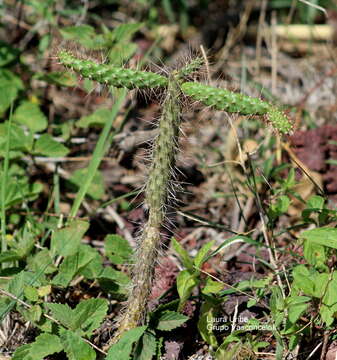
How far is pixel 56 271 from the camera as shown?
8.12 ft

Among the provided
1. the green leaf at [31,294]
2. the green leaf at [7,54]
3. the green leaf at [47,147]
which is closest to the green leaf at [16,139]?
the green leaf at [47,147]

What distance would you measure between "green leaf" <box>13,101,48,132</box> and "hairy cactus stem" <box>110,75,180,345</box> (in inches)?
54.6

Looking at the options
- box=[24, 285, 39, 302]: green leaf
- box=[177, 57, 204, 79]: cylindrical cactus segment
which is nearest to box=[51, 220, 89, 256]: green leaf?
box=[24, 285, 39, 302]: green leaf

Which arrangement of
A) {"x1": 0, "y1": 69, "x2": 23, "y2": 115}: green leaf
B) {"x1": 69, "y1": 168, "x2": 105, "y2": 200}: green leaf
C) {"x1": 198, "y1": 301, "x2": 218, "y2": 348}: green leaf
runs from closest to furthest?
1. {"x1": 198, "y1": 301, "x2": 218, "y2": 348}: green leaf
2. {"x1": 69, "y1": 168, "x2": 105, "y2": 200}: green leaf
3. {"x1": 0, "y1": 69, "x2": 23, "y2": 115}: green leaf

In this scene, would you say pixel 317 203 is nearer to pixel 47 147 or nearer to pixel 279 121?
pixel 279 121

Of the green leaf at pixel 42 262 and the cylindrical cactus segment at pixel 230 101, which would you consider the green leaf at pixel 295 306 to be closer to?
the cylindrical cactus segment at pixel 230 101

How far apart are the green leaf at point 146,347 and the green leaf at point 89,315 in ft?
0.54

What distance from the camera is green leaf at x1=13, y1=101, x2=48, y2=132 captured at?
3.28 m

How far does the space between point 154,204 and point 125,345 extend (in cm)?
49

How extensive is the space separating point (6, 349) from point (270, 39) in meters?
3.45

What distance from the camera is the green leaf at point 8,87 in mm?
3274

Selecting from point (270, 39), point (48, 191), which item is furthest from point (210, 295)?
point (270, 39)

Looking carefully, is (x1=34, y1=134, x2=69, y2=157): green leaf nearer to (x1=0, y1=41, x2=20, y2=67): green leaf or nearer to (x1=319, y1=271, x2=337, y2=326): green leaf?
(x1=0, y1=41, x2=20, y2=67): green leaf

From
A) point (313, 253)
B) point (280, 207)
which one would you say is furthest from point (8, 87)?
point (313, 253)
